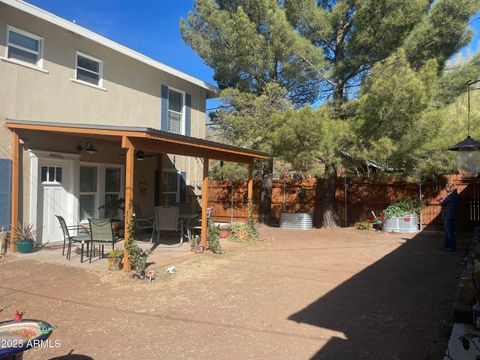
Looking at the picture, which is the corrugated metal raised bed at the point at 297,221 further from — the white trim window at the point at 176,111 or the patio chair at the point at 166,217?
the patio chair at the point at 166,217

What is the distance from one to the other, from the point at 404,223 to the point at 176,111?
9198mm

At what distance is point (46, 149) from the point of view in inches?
381

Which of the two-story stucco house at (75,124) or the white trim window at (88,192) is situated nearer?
the two-story stucco house at (75,124)

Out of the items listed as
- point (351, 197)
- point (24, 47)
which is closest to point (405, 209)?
point (351, 197)

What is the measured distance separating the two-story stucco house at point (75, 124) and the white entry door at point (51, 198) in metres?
0.03

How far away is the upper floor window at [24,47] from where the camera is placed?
9086 millimetres

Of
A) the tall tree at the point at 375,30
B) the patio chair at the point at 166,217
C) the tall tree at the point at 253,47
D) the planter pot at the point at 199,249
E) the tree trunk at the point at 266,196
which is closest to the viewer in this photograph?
the planter pot at the point at 199,249

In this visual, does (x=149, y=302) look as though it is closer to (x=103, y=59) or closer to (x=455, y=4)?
(x=103, y=59)

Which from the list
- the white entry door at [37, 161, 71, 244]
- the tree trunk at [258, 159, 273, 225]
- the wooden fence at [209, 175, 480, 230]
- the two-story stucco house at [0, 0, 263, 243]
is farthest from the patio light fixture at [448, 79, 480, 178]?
the white entry door at [37, 161, 71, 244]

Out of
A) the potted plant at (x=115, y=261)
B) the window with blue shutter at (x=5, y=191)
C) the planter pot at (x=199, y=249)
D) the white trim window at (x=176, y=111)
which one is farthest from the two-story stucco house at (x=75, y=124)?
the planter pot at (x=199, y=249)

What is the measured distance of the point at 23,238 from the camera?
8.84 meters

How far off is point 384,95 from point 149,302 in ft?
27.4

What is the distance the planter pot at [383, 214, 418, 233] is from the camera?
13984 millimetres

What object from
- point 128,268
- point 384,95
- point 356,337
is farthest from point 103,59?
point 356,337
